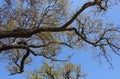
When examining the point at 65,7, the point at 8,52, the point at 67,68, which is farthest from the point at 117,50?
the point at 67,68

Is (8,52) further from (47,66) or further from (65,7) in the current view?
(47,66)

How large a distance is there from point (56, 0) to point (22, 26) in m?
2.75

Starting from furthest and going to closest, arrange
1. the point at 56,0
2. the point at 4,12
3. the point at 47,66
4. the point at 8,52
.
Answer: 1. the point at 47,66
2. the point at 8,52
3. the point at 56,0
4. the point at 4,12

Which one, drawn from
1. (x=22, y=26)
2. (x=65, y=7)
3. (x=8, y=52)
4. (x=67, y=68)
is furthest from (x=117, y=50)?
(x=67, y=68)

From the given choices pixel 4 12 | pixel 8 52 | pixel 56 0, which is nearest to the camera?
pixel 4 12

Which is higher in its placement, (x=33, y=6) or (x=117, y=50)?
(x=33, y=6)

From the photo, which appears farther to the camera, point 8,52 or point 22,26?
point 8,52

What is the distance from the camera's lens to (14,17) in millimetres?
24141

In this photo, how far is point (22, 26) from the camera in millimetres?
23859

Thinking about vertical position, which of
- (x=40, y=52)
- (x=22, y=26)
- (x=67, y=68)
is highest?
(x=22, y=26)

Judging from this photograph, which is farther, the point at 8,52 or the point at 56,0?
the point at 8,52

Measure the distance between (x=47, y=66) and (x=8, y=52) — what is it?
1244 centimetres

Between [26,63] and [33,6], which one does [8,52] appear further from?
[33,6]

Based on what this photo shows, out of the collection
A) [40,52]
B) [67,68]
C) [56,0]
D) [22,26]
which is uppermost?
[56,0]
